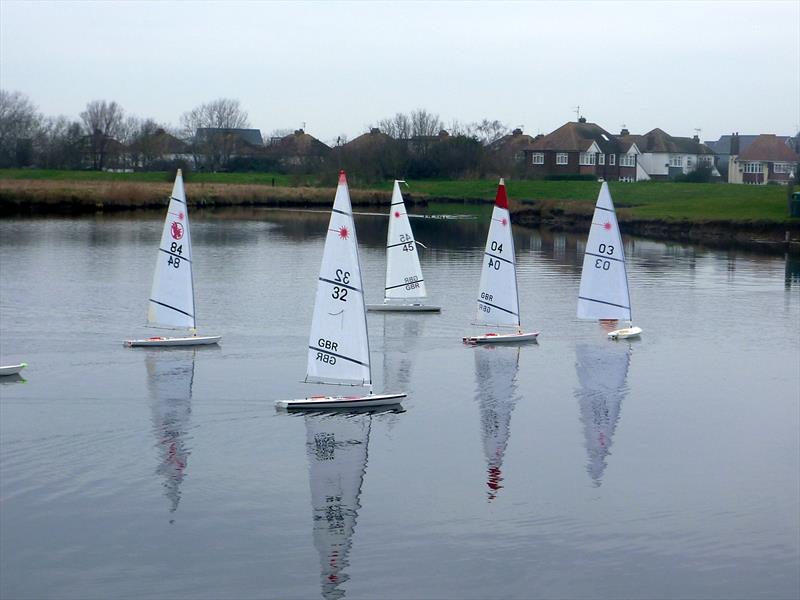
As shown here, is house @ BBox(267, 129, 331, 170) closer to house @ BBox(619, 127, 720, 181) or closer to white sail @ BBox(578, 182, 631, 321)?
house @ BBox(619, 127, 720, 181)

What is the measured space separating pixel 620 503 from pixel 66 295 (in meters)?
29.1

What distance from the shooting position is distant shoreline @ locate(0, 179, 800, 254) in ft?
263

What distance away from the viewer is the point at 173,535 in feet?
67.0

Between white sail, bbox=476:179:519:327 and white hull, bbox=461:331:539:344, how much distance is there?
520 mm

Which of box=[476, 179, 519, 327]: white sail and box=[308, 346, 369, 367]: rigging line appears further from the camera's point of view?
box=[476, 179, 519, 327]: white sail

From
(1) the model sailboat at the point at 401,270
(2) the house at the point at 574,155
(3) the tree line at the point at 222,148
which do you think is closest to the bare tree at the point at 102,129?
(3) the tree line at the point at 222,148

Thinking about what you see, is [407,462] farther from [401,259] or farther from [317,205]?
[317,205]

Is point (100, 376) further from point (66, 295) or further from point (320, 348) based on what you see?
point (66, 295)

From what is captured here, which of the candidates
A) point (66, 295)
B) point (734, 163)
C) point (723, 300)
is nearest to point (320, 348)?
point (66, 295)

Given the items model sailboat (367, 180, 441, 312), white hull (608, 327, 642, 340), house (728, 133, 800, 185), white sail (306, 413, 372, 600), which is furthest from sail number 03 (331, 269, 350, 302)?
house (728, 133, 800, 185)

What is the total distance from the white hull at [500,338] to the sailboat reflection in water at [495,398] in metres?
0.23

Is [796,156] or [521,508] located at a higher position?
[796,156]

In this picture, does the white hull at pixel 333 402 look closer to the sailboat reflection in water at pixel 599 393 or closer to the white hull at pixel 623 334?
the sailboat reflection in water at pixel 599 393

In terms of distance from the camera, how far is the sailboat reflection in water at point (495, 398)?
2512 centimetres
